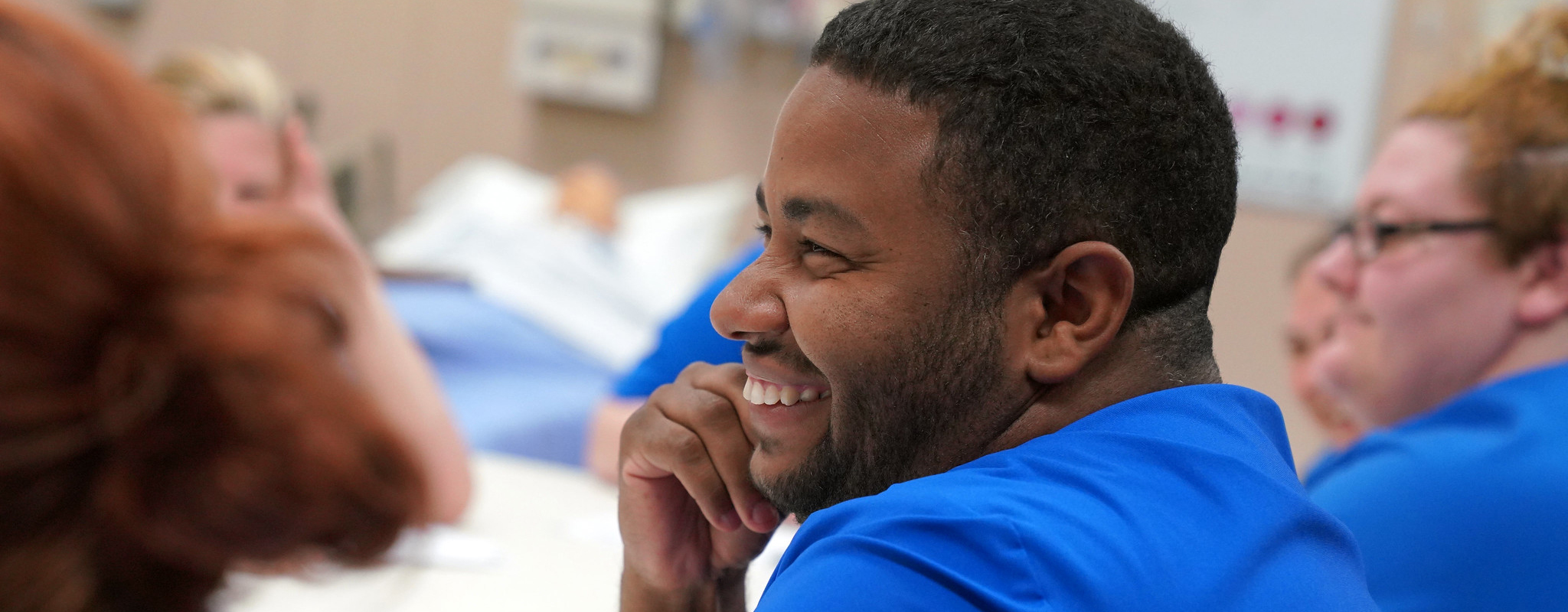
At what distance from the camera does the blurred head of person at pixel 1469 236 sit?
1297 millimetres

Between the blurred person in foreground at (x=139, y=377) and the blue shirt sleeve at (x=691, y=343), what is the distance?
0.86 metres

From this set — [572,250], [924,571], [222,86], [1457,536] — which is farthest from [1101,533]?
[572,250]

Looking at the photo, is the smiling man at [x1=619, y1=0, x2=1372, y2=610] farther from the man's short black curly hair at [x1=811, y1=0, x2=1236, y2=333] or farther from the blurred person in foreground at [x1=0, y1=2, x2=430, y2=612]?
the blurred person in foreground at [x1=0, y1=2, x2=430, y2=612]

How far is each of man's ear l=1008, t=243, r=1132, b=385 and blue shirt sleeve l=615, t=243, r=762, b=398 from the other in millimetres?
649

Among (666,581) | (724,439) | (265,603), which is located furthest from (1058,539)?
(265,603)

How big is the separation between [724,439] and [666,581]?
0.15 meters

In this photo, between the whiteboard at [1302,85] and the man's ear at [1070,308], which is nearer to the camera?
the man's ear at [1070,308]

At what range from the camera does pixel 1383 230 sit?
4.76 feet

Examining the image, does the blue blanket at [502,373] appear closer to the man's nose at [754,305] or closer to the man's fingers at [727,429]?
the man's fingers at [727,429]

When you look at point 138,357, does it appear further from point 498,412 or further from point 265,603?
point 498,412

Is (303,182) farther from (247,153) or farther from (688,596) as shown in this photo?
(688,596)

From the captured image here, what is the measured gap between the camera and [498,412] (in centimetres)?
239

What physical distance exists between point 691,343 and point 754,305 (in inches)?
29.4

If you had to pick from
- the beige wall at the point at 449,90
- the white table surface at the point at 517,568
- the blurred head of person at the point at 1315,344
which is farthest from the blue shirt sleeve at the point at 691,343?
the beige wall at the point at 449,90
